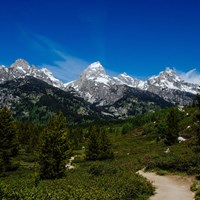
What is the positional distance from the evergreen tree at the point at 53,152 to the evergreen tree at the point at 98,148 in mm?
29544

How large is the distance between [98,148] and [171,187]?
136 ft

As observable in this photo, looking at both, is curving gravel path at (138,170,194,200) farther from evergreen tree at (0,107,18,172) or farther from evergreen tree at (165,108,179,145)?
evergreen tree at (165,108,179,145)

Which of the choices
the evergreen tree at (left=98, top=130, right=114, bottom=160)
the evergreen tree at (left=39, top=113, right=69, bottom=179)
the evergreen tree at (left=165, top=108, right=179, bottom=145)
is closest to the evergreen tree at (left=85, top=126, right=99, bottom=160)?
the evergreen tree at (left=98, top=130, right=114, bottom=160)

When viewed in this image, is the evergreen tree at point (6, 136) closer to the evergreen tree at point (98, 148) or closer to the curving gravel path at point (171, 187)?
the evergreen tree at point (98, 148)

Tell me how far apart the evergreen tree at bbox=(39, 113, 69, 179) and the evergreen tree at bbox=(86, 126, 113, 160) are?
96.9ft

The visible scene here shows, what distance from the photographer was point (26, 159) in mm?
90250

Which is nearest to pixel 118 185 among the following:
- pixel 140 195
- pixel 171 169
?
pixel 140 195

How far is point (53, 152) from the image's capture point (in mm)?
42625

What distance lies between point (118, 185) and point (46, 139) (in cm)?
1771

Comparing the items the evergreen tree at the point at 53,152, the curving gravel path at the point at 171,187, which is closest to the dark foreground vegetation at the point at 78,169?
the evergreen tree at the point at 53,152

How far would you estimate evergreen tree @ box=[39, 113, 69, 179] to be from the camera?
42219 mm

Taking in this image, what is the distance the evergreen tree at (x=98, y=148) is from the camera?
72750mm

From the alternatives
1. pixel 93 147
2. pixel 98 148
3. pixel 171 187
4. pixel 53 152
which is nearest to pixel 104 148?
pixel 98 148

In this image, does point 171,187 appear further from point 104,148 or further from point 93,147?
point 93,147
